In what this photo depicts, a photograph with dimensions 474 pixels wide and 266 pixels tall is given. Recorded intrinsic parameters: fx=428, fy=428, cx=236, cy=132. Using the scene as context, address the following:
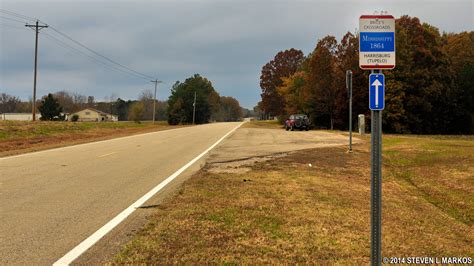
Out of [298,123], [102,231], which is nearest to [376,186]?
[102,231]

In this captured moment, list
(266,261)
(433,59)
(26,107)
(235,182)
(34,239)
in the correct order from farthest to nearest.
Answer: (26,107)
(433,59)
(235,182)
(34,239)
(266,261)

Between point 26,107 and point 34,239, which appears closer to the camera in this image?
point 34,239

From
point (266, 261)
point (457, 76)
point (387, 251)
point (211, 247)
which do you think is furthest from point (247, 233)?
point (457, 76)

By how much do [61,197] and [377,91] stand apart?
23.0 feet

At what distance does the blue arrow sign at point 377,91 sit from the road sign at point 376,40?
4.2 inches

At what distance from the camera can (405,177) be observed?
40.4 ft

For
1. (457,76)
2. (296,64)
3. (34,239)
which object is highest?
(296,64)

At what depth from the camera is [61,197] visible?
8703 mm

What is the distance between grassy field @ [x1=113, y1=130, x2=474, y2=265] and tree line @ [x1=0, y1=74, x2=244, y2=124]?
8728 centimetres

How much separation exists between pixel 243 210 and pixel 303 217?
41.7 inches

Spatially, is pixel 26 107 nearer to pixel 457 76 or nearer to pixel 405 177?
pixel 457 76

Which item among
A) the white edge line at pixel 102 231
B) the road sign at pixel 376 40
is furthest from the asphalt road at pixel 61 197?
the road sign at pixel 376 40

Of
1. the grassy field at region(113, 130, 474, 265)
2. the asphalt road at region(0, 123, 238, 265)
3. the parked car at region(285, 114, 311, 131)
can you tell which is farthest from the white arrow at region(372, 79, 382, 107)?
the parked car at region(285, 114, 311, 131)

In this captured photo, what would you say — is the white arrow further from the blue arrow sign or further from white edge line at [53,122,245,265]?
white edge line at [53,122,245,265]
